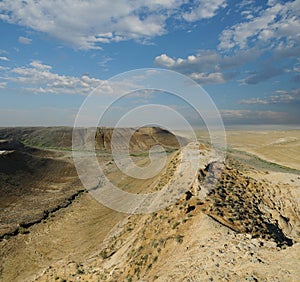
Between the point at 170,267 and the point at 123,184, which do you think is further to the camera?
the point at 123,184

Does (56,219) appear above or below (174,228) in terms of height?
below

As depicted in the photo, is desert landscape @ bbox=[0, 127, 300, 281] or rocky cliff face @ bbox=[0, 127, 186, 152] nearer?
desert landscape @ bbox=[0, 127, 300, 281]

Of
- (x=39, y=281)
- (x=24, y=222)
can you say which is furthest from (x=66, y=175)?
(x=39, y=281)

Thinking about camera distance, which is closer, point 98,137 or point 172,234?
point 172,234

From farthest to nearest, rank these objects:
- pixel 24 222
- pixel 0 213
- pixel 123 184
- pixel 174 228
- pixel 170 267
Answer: pixel 123 184 < pixel 0 213 < pixel 24 222 < pixel 174 228 < pixel 170 267

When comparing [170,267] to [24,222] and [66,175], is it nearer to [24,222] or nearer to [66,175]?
[24,222]

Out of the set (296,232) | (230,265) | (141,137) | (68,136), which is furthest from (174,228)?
(68,136)

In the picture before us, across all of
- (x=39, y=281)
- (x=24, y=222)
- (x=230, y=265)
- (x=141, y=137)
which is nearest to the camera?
(x=230, y=265)

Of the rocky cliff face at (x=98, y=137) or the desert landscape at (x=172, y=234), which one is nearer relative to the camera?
the desert landscape at (x=172, y=234)

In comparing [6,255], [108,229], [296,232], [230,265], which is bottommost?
[6,255]
